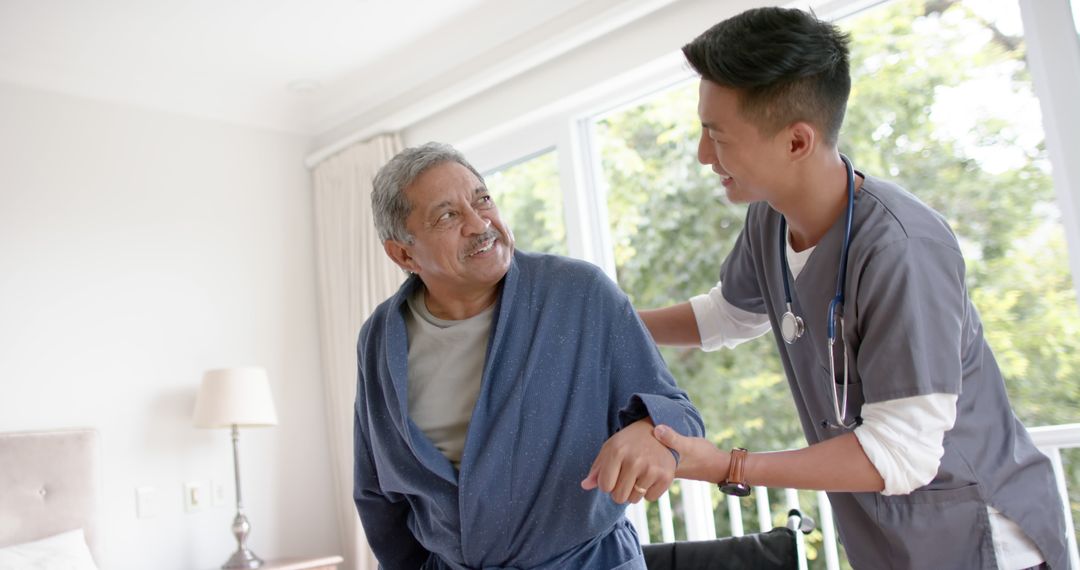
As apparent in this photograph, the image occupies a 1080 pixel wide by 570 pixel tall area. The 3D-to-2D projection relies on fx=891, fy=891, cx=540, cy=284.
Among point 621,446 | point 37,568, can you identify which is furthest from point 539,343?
point 37,568

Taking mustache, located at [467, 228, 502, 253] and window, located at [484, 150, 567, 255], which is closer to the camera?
mustache, located at [467, 228, 502, 253]

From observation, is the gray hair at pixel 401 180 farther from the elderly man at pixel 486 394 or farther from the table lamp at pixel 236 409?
the table lamp at pixel 236 409

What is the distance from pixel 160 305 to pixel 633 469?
134 inches

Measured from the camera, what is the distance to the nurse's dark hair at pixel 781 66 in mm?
1342

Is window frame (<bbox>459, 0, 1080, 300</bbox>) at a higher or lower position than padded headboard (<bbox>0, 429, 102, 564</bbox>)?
higher

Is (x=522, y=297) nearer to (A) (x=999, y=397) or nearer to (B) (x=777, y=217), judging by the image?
(B) (x=777, y=217)

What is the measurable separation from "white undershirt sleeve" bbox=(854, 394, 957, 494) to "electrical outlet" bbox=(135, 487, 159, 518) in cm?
337

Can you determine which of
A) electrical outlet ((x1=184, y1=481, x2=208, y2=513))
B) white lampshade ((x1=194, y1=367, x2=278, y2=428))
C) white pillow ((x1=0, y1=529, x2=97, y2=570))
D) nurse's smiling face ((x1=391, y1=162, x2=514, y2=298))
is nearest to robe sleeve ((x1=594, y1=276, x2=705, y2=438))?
nurse's smiling face ((x1=391, y1=162, x2=514, y2=298))

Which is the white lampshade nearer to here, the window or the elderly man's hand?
the window

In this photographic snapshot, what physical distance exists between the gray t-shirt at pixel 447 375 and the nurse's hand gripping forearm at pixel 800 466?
448 mm

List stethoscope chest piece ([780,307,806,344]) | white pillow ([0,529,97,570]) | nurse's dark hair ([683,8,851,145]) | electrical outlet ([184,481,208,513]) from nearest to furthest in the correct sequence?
nurse's dark hair ([683,8,851,145])
stethoscope chest piece ([780,307,806,344])
white pillow ([0,529,97,570])
electrical outlet ([184,481,208,513])

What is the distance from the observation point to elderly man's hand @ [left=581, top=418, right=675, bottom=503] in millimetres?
1153

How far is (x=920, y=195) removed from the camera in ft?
14.2

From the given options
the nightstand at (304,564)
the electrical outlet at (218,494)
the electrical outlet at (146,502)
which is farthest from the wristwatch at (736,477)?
the electrical outlet at (218,494)
